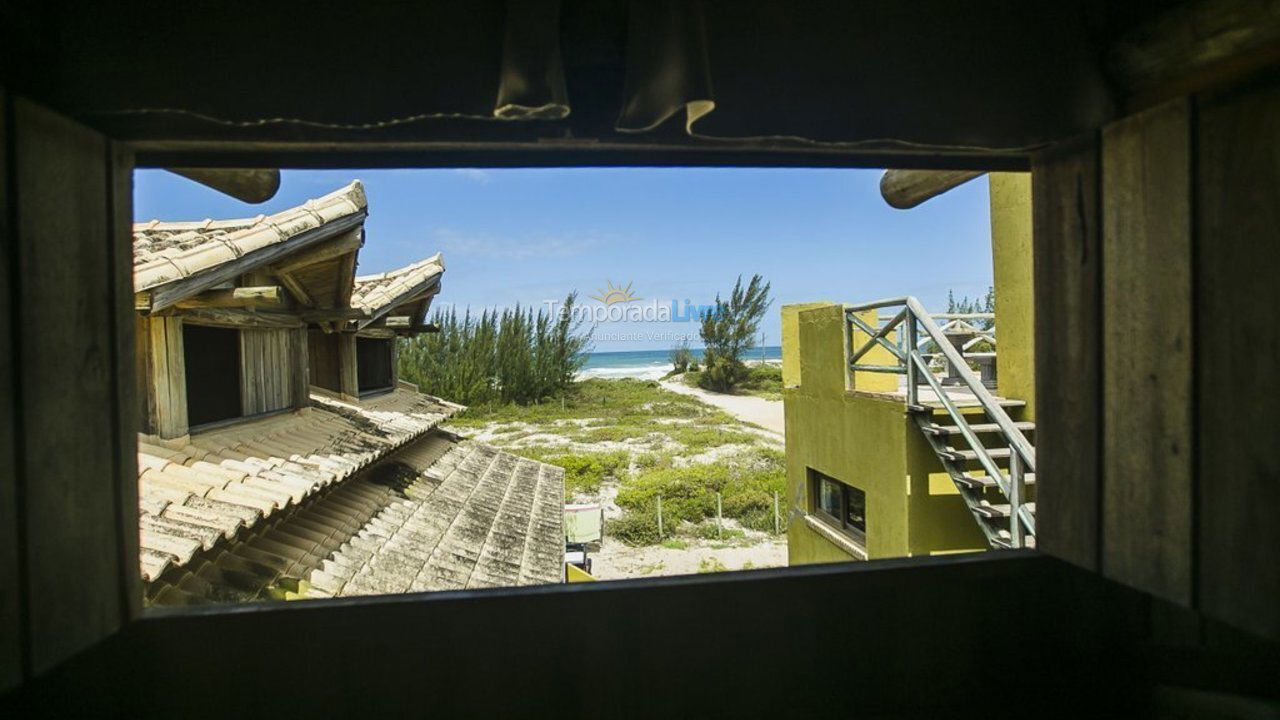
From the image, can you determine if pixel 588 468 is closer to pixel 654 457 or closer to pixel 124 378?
pixel 654 457

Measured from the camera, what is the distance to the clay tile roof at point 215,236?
4.17 meters

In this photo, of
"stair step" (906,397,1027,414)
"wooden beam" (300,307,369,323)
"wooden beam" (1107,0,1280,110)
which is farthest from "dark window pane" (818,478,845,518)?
"wooden beam" (300,307,369,323)

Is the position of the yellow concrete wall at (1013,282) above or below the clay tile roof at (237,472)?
above

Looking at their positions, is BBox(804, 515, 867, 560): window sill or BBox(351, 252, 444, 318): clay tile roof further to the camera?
BBox(351, 252, 444, 318): clay tile roof

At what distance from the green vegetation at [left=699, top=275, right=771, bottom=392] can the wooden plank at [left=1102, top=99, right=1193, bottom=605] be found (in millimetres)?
35301

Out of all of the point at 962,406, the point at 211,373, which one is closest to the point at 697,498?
the point at 962,406

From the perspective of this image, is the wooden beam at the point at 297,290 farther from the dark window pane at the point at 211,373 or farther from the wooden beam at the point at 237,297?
the wooden beam at the point at 237,297

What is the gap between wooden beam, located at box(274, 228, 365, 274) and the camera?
6.10m

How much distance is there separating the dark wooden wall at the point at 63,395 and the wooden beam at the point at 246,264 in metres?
3.21

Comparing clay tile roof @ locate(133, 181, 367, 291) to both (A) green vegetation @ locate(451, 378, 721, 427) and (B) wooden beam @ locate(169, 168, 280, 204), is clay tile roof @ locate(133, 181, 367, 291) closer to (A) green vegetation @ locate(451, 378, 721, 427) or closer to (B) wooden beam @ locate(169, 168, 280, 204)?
(B) wooden beam @ locate(169, 168, 280, 204)

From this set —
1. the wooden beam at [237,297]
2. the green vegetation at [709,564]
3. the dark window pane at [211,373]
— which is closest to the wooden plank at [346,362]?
the dark window pane at [211,373]

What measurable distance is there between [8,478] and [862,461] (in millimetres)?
6330

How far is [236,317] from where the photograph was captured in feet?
17.2

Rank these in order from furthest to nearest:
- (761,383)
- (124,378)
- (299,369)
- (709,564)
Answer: (761,383) → (709,564) → (299,369) → (124,378)
